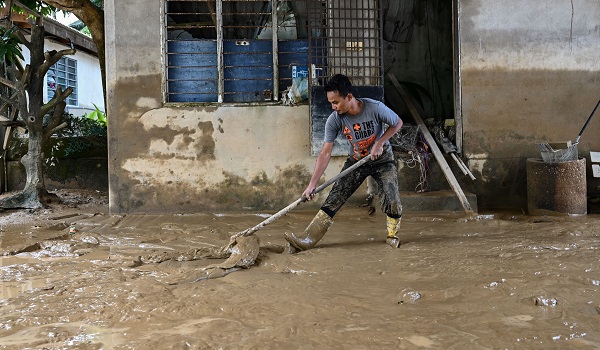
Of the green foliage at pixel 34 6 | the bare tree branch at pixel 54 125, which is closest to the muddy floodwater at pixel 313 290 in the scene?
the bare tree branch at pixel 54 125

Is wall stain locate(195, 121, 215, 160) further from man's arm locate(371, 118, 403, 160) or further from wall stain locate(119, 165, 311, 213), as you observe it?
man's arm locate(371, 118, 403, 160)

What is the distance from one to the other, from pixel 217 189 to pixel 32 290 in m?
3.56

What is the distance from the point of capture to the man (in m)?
4.88

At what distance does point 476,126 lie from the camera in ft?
23.8

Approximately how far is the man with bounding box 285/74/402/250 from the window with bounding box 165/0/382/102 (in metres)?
2.23

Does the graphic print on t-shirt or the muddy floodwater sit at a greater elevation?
→ the graphic print on t-shirt

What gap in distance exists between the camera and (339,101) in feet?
15.6

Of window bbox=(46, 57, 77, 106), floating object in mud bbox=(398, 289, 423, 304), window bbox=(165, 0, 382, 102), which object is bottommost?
floating object in mud bbox=(398, 289, 423, 304)

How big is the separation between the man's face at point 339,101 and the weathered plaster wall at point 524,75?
2.97m

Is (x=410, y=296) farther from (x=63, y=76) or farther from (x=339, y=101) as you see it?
(x=63, y=76)

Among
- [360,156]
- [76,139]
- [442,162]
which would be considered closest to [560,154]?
[442,162]

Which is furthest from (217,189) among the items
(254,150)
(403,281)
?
(403,281)

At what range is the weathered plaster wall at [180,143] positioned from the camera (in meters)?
7.08

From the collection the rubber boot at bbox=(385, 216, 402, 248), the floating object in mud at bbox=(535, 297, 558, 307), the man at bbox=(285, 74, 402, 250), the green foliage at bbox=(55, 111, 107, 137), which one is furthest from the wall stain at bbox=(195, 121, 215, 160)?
the floating object in mud at bbox=(535, 297, 558, 307)
